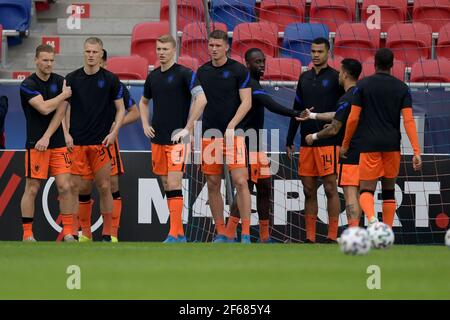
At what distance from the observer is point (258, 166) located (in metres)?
13.6

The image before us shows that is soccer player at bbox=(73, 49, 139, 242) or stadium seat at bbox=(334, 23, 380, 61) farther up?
stadium seat at bbox=(334, 23, 380, 61)

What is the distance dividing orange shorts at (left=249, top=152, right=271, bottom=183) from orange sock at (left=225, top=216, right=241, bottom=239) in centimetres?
50

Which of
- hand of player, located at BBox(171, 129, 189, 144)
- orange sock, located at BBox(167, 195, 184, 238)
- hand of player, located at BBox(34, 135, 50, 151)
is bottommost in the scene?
orange sock, located at BBox(167, 195, 184, 238)

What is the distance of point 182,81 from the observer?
13.0 m

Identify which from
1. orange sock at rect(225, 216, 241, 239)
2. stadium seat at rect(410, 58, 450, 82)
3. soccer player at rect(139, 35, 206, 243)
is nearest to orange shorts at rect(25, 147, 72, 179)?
soccer player at rect(139, 35, 206, 243)

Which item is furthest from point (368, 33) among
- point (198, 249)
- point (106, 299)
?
point (106, 299)

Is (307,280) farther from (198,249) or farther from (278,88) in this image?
(278,88)

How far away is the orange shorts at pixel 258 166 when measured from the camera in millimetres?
13531

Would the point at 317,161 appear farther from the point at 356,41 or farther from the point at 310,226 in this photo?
the point at 356,41

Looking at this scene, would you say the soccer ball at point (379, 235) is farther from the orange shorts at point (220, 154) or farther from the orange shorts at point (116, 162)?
the orange shorts at point (116, 162)

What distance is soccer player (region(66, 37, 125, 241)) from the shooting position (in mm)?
13383

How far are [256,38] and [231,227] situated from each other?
4.31 meters

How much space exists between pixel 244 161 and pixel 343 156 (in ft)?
3.48

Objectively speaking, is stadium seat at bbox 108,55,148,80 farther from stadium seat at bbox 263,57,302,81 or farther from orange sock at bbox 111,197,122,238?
orange sock at bbox 111,197,122,238
